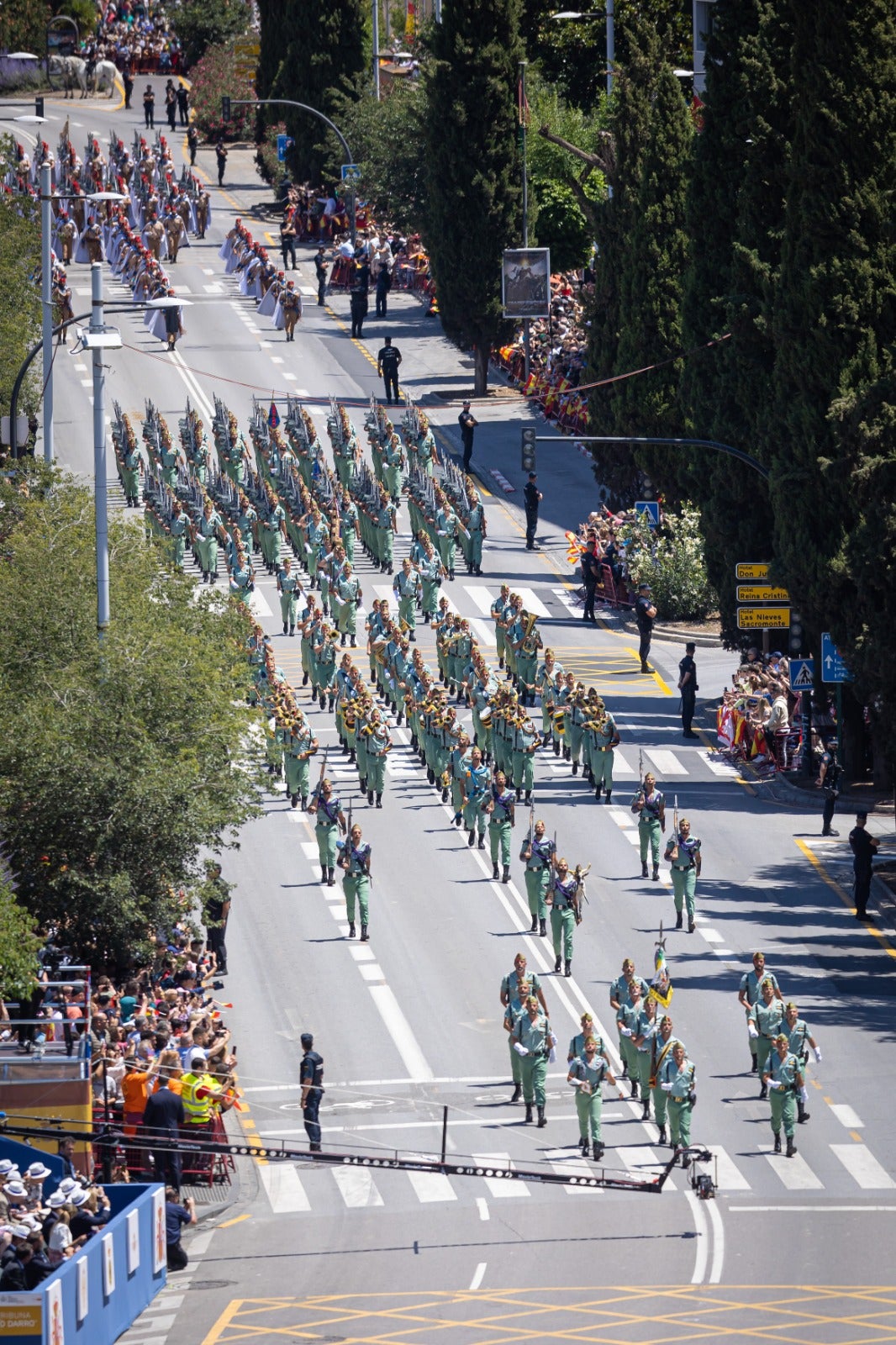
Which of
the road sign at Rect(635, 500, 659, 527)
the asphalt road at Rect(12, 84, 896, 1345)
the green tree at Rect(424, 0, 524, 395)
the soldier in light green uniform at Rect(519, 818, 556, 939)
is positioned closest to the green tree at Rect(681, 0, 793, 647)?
the road sign at Rect(635, 500, 659, 527)

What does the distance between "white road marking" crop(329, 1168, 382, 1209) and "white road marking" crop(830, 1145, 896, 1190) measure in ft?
16.5

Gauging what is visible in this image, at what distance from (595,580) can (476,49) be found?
18493mm

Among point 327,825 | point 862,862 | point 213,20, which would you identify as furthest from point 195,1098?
point 213,20

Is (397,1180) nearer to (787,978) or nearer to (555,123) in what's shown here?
(787,978)

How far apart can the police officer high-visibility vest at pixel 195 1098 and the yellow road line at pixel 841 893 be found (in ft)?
37.4

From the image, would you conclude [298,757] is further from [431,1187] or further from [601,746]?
[431,1187]

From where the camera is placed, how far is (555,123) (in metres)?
81.7

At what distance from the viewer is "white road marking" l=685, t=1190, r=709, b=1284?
26281 millimetres

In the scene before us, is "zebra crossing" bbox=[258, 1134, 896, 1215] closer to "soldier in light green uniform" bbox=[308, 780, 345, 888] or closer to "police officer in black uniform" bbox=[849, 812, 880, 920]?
"police officer in black uniform" bbox=[849, 812, 880, 920]

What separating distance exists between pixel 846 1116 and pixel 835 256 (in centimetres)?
1611

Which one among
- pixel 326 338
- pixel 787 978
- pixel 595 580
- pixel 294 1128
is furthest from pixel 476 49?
pixel 294 1128

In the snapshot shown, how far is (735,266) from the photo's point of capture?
153 ft

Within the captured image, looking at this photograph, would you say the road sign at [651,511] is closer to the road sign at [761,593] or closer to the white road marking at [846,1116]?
the road sign at [761,593]

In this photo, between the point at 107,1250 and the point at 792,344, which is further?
the point at 792,344
